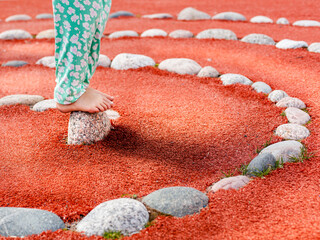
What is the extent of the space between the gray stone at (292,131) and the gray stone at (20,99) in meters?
2.25

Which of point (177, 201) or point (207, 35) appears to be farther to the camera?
point (207, 35)

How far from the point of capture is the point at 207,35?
5676 mm

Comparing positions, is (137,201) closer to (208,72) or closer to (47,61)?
(208,72)

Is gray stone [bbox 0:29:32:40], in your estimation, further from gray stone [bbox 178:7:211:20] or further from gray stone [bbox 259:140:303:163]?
gray stone [bbox 259:140:303:163]

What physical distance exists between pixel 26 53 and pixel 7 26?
7.52ft

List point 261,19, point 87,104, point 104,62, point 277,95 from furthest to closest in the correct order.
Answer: point 261,19, point 104,62, point 277,95, point 87,104

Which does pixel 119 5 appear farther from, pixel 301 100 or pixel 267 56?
pixel 301 100

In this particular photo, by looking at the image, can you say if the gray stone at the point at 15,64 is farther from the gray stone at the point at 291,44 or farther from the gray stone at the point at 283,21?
the gray stone at the point at 283,21

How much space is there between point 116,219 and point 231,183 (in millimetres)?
745

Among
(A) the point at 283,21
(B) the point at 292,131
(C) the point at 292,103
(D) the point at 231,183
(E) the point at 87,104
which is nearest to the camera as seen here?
(D) the point at 231,183

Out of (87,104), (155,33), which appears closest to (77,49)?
(87,104)

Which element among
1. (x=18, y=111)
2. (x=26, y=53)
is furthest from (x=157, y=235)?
(x=26, y=53)

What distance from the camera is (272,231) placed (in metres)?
1.84

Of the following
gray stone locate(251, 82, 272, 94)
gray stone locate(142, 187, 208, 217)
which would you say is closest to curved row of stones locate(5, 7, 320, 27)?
gray stone locate(251, 82, 272, 94)
